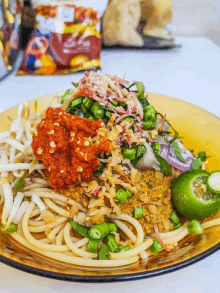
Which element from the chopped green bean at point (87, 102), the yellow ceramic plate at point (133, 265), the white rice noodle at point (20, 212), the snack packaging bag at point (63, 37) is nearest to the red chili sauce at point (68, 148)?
the chopped green bean at point (87, 102)

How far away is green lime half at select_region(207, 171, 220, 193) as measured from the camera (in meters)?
1.29

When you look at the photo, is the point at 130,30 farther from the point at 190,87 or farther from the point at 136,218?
the point at 136,218

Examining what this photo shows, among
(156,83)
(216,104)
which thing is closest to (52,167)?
(216,104)

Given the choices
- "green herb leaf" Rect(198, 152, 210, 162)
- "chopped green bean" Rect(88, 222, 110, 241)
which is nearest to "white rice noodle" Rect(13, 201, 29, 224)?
"chopped green bean" Rect(88, 222, 110, 241)

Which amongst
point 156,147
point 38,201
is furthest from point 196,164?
point 38,201

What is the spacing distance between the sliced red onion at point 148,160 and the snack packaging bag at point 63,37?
67.6 inches

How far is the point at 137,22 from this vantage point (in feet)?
10.7

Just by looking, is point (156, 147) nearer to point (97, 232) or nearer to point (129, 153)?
point (129, 153)

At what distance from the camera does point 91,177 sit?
1352 millimetres

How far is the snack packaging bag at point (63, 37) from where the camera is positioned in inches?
111

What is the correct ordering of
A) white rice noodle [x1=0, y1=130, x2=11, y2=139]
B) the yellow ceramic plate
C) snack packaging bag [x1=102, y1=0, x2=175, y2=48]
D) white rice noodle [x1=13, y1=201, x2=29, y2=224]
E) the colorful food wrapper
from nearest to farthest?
the yellow ceramic plate, white rice noodle [x1=13, y1=201, x2=29, y2=224], white rice noodle [x1=0, y1=130, x2=11, y2=139], the colorful food wrapper, snack packaging bag [x1=102, y1=0, x2=175, y2=48]

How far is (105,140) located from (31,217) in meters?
0.53

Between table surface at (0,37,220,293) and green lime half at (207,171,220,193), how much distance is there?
284 millimetres

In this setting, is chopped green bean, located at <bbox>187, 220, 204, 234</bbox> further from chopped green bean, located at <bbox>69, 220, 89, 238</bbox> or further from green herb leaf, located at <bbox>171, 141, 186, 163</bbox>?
chopped green bean, located at <bbox>69, 220, 89, 238</bbox>
